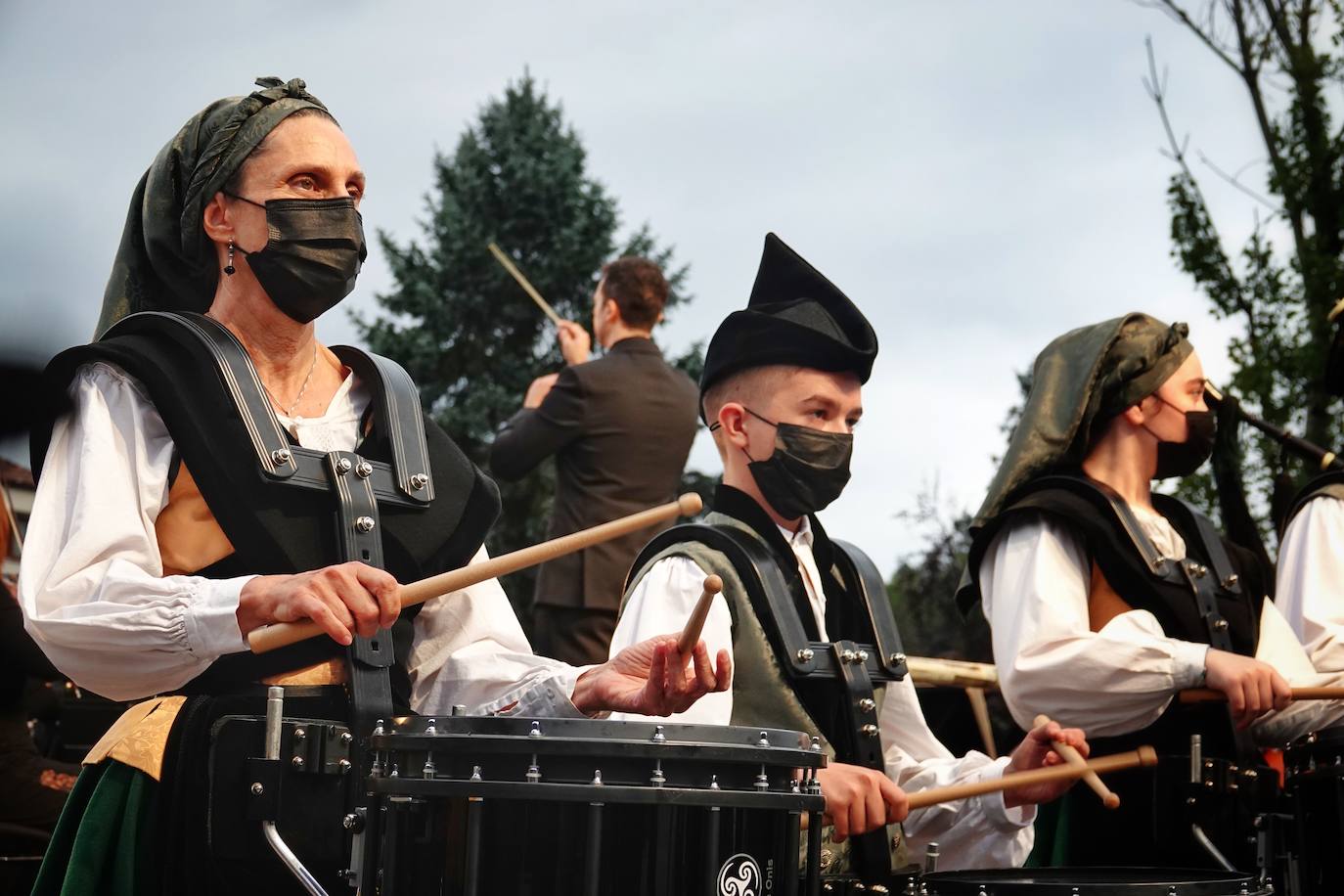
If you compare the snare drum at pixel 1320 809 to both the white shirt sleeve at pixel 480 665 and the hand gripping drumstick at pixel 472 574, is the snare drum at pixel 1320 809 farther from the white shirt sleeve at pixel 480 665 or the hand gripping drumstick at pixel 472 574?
the hand gripping drumstick at pixel 472 574

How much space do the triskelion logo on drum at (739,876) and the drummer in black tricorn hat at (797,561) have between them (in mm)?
1204

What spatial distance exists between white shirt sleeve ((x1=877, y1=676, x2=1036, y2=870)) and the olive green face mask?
1.80 meters

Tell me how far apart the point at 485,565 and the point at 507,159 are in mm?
21321

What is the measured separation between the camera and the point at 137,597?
267cm

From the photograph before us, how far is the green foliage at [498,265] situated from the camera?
74.0 ft

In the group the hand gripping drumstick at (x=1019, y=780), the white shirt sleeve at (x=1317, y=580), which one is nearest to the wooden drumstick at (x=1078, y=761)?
the hand gripping drumstick at (x=1019, y=780)

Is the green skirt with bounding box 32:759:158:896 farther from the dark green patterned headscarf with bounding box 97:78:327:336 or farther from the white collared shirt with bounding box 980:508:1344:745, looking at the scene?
the white collared shirt with bounding box 980:508:1344:745

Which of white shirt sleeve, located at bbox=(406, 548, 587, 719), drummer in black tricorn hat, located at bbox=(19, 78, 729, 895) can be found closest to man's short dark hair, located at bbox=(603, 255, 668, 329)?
drummer in black tricorn hat, located at bbox=(19, 78, 729, 895)

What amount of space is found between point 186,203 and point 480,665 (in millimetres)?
1079

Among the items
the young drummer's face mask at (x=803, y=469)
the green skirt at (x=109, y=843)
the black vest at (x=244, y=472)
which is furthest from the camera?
the young drummer's face mask at (x=803, y=469)

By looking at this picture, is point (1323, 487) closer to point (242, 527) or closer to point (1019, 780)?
point (1019, 780)

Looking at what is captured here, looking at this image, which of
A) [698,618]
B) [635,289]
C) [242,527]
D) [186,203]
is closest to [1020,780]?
[698,618]

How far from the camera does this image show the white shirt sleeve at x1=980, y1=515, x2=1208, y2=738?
4324mm

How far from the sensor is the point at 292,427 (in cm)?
317
